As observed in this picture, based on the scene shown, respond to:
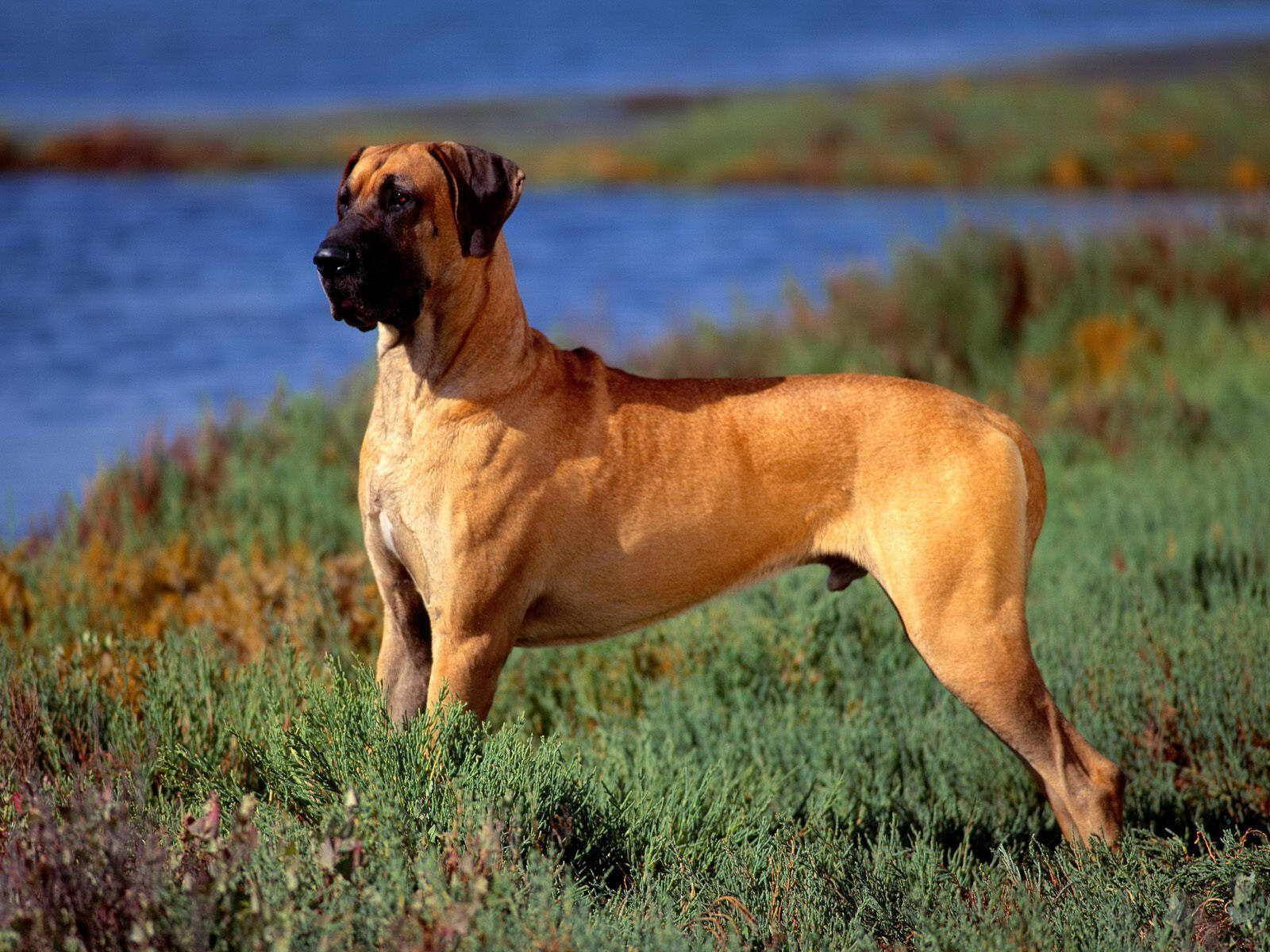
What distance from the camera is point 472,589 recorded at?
3818mm

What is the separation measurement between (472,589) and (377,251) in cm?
97

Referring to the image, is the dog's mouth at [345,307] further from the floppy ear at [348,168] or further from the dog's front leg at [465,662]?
the dog's front leg at [465,662]

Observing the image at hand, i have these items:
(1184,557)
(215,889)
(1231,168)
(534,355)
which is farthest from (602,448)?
(1231,168)

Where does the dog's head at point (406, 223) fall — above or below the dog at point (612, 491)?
above

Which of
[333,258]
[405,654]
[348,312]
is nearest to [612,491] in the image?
[405,654]

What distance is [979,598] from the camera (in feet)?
13.0

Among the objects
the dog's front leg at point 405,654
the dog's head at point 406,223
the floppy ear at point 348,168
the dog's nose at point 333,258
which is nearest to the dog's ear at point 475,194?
the dog's head at point 406,223

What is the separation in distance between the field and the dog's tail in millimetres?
962

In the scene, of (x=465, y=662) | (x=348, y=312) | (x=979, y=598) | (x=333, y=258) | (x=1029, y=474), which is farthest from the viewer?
(x=1029, y=474)

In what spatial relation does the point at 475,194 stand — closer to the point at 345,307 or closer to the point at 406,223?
the point at 406,223

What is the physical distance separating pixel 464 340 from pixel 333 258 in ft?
1.65

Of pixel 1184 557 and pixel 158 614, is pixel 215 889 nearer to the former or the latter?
pixel 158 614

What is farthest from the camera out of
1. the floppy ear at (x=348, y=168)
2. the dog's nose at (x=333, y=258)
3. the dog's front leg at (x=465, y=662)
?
the floppy ear at (x=348, y=168)

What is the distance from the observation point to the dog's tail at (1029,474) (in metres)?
4.11
